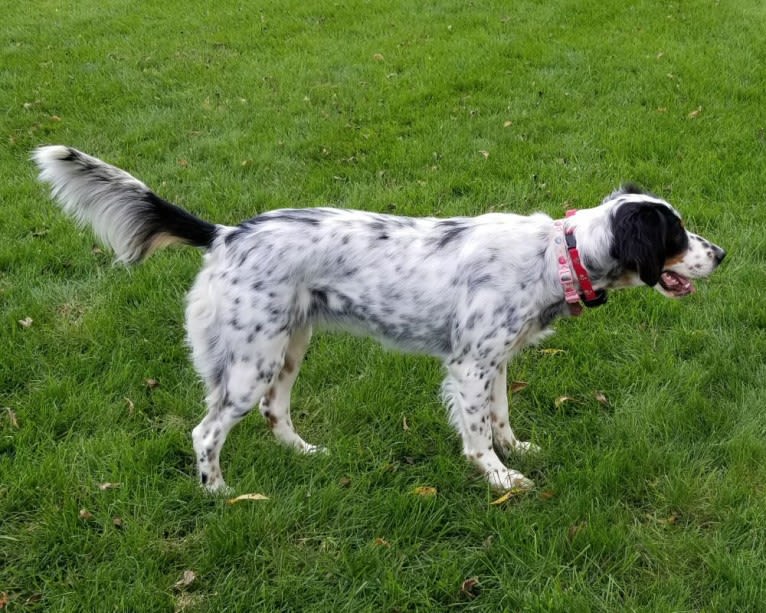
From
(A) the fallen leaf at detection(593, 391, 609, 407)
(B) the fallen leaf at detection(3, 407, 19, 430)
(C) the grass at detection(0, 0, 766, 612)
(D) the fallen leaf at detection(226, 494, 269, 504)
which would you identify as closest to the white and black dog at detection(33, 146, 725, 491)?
(D) the fallen leaf at detection(226, 494, 269, 504)

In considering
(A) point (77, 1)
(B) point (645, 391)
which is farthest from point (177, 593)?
(A) point (77, 1)

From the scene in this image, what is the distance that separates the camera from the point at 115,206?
3.34m

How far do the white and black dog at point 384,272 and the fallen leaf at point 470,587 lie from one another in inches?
24.6

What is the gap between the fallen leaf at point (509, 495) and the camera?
3482mm

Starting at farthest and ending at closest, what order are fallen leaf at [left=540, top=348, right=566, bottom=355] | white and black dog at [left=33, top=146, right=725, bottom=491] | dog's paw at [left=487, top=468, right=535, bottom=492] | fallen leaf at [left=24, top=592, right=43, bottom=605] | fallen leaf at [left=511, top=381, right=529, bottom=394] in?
fallen leaf at [left=540, top=348, right=566, bottom=355], fallen leaf at [left=511, top=381, right=529, bottom=394], dog's paw at [left=487, top=468, right=535, bottom=492], white and black dog at [left=33, top=146, right=725, bottom=491], fallen leaf at [left=24, top=592, right=43, bottom=605]

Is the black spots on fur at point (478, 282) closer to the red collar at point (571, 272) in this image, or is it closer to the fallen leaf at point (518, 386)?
the red collar at point (571, 272)

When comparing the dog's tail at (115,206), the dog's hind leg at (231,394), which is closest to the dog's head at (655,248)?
the dog's hind leg at (231,394)

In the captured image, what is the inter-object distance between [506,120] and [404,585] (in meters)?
5.75

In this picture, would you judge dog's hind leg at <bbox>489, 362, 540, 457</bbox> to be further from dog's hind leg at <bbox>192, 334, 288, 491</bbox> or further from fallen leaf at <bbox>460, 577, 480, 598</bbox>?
dog's hind leg at <bbox>192, 334, 288, 491</bbox>

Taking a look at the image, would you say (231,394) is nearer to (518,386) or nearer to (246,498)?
(246,498)

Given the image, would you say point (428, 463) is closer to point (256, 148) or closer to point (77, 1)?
point (256, 148)

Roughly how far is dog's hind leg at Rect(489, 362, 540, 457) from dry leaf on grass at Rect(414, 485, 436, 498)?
567 millimetres

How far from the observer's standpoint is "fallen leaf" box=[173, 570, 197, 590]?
305cm

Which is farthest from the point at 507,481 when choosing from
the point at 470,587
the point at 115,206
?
the point at 115,206
